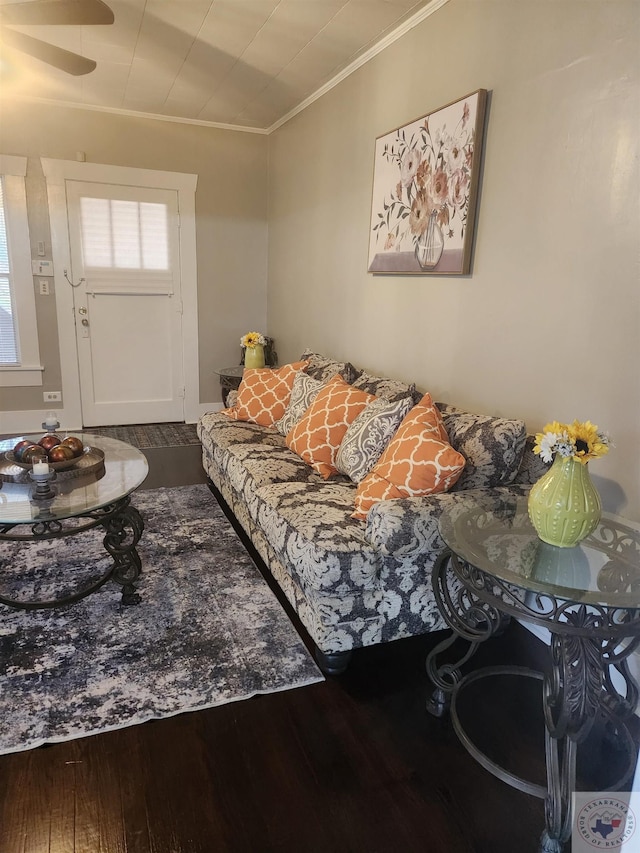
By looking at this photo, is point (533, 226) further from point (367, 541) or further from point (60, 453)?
point (60, 453)

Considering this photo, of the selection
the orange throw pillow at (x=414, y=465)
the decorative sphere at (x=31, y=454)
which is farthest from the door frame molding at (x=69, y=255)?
the orange throw pillow at (x=414, y=465)

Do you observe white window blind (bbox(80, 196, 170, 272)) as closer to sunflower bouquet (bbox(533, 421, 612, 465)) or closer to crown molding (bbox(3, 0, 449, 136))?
crown molding (bbox(3, 0, 449, 136))

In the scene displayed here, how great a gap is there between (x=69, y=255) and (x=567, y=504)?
4.46 metres

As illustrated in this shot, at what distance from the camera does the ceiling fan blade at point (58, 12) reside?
90.0 inches

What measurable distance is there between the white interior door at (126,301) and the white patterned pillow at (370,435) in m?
3.11

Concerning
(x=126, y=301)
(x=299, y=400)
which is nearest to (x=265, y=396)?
(x=299, y=400)

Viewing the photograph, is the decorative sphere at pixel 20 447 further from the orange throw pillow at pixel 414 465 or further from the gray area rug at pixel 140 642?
the orange throw pillow at pixel 414 465

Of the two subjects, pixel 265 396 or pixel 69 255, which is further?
pixel 69 255

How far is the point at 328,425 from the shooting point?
2707mm

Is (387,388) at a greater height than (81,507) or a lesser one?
greater

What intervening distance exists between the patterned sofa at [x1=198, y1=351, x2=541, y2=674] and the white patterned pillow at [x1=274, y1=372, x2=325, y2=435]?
2.29 feet

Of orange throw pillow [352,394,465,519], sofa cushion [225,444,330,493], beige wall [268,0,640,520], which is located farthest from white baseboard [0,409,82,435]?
orange throw pillow [352,394,465,519]

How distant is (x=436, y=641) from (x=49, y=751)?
1.37 meters

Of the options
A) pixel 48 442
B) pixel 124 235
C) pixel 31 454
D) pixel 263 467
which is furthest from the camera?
pixel 124 235
